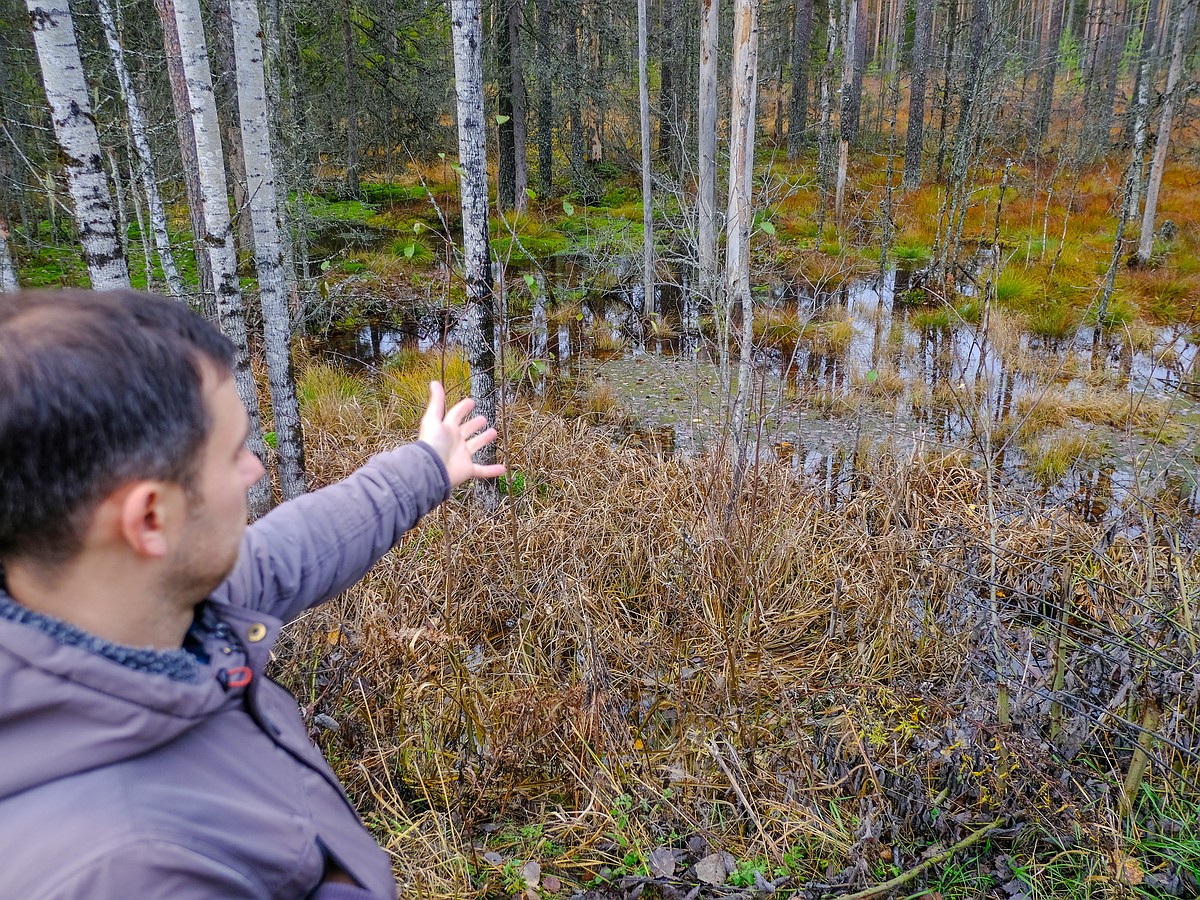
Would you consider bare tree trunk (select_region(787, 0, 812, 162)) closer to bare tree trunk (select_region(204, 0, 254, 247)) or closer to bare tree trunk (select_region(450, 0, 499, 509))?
bare tree trunk (select_region(204, 0, 254, 247))

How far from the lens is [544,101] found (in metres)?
15.7

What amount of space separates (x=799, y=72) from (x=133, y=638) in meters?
20.8

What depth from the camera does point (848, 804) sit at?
2824 mm

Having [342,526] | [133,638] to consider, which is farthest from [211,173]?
[133,638]

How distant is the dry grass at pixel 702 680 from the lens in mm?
2682

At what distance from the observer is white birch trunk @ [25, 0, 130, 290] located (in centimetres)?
310

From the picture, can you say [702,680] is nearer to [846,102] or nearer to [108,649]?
[108,649]

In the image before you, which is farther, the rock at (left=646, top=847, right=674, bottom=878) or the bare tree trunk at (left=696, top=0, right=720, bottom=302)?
the bare tree trunk at (left=696, top=0, right=720, bottom=302)

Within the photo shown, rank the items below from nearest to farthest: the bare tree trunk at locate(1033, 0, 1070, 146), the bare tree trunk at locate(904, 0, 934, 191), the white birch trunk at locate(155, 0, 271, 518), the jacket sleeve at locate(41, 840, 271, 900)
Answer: the jacket sleeve at locate(41, 840, 271, 900)
the white birch trunk at locate(155, 0, 271, 518)
the bare tree trunk at locate(1033, 0, 1070, 146)
the bare tree trunk at locate(904, 0, 934, 191)

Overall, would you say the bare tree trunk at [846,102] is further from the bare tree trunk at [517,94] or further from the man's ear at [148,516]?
the man's ear at [148,516]

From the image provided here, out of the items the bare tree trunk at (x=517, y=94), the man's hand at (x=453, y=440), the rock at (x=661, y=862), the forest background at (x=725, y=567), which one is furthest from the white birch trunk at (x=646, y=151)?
the man's hand at (x=453, y=440)

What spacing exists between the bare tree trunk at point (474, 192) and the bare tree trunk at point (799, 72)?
A: 47.2 feet

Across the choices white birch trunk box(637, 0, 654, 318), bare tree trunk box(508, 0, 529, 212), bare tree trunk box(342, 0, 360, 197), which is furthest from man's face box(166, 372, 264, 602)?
bare tree trunk box(342, 0, 360, 197)

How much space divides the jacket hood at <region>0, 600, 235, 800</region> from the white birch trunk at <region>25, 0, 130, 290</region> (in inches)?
119
